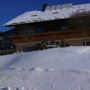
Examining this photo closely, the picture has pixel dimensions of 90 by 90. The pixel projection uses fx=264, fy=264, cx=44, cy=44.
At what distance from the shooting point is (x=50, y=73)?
860 cm

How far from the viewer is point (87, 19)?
24.6m

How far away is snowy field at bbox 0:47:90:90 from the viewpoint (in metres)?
7.55

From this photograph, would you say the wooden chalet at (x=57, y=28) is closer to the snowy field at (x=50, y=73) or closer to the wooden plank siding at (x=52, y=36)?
the wooden plank siding at (x=52, y=36)

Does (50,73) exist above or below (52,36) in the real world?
above

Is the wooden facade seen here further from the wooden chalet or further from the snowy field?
the snowy field

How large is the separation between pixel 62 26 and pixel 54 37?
12.2 feet

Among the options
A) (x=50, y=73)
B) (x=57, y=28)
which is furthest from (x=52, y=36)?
(x=50, y=73)

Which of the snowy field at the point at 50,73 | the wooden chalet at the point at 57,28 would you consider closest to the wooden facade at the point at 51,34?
the wooden chalet at the point at 57,28

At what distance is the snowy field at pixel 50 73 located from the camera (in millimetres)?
7547

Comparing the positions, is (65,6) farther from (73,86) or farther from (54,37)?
(73,86)

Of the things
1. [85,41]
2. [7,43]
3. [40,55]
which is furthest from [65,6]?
[40,55]

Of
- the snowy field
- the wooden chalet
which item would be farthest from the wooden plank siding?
the snowy field

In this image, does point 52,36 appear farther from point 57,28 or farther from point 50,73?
point 50,73

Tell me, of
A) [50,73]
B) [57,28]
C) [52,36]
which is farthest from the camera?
[57,28]
